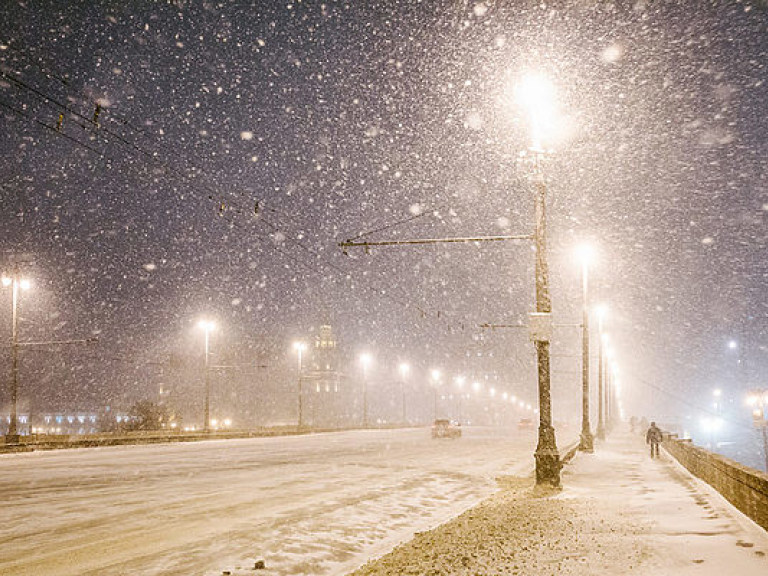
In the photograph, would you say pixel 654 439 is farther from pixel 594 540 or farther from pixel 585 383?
pixel 594 540

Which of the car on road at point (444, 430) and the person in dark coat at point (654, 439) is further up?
the person in dark coat at point (654, 439)

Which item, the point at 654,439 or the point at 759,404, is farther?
the point at 759,404

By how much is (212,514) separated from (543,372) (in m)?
7.79

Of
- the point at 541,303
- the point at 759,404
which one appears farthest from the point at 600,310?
the point at 541,303

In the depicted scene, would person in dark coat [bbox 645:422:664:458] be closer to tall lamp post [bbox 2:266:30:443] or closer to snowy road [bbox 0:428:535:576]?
snowy road [bbox 0:428:535:576]

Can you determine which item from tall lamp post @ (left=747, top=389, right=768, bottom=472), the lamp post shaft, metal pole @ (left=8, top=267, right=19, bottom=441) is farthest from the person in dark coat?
metal pole @ (left=8, top=267, right=19, bottom=441)

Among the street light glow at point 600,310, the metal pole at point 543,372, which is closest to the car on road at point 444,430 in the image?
the street light glow at point 600,310

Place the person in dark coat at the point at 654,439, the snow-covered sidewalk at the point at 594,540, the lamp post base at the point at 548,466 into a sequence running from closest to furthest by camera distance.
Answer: the snow-covered sidewalk at the point at 594,540 → the lamp post base at the point at 548,466 → the person in dark coat at the point at 654,439

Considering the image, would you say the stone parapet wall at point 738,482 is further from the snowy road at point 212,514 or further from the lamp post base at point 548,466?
the snowy road at point 212,514

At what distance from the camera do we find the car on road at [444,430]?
4897 cm

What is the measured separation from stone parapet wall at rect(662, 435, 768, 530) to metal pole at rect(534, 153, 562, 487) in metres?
3.05

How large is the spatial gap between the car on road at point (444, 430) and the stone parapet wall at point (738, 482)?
33536 mm

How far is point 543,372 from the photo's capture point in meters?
14.6

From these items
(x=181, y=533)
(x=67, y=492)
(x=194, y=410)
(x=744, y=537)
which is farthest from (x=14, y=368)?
(x=194, y=410)
